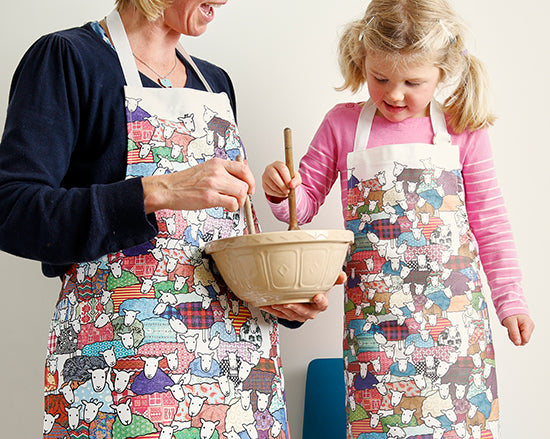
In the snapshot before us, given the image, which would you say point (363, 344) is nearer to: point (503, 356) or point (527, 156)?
point (503, 356)

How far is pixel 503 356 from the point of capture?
1.55 metres

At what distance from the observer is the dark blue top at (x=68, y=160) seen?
0.87 meters

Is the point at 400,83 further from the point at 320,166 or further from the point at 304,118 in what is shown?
the point at 304,118

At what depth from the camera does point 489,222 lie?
1307 mm

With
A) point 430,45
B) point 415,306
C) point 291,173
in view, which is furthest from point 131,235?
point 430,45

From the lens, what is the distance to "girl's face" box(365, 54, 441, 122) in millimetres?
1234

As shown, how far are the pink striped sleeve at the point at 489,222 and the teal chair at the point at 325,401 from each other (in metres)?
0.43

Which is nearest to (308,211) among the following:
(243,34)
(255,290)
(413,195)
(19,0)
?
(413,195)

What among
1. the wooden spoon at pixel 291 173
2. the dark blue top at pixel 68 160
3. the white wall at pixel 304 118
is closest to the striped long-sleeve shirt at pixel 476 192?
the wooden spoon at pixel 291 173

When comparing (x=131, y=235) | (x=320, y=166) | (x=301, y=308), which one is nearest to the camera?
(x=131, y=235)

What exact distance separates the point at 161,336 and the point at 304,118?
32.7 inches

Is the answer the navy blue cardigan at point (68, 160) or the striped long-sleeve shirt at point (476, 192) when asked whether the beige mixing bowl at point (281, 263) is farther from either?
the striped long-sleeve shirt at point (476, 192)

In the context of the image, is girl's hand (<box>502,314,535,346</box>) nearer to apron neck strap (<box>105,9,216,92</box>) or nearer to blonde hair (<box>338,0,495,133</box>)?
blonde hair (<box>338,0,495,133</box>)

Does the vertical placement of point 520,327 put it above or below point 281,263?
below
